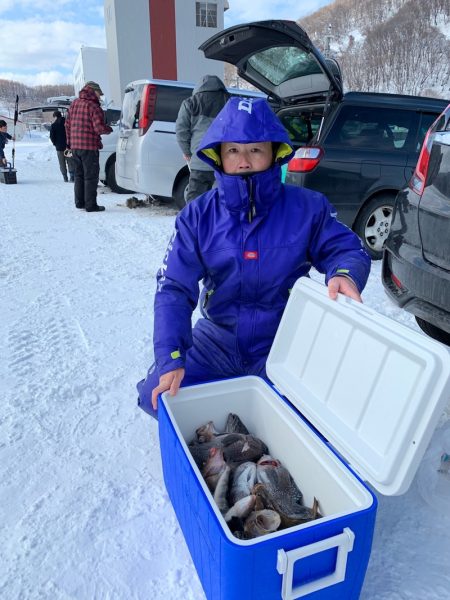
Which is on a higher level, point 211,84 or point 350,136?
point 211,84

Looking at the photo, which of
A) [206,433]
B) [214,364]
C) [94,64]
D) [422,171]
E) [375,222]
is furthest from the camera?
[94,64]

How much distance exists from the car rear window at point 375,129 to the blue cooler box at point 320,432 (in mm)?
3046

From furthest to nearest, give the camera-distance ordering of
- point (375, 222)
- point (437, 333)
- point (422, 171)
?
point (375, 222), point (437, 333), point (422, 171)

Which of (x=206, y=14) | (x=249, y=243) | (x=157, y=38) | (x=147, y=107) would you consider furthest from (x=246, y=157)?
(x=206, y=14)

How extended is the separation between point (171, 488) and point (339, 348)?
762 millimetres

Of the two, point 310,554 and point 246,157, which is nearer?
point 310,554

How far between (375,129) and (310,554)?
4087 millimetres

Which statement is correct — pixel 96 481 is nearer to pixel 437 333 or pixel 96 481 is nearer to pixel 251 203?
pixel 251 203

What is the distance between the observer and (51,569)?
4.58 feet

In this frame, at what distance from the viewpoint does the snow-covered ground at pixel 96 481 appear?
1.36 meters

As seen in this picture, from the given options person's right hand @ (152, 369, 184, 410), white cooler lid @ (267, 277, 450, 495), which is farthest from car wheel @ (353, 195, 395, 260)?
person's right hand @ (152, 369, 184, 410)

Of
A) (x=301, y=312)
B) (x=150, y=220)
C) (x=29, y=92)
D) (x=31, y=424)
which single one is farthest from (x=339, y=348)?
(x=29, y=92)

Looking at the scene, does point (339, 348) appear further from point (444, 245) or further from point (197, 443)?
point (444, 245)

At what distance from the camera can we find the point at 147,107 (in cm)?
627
